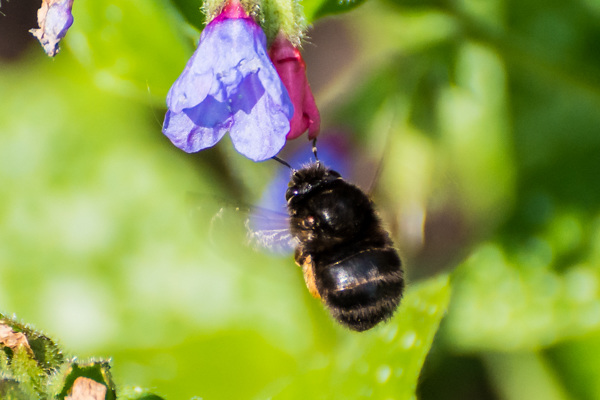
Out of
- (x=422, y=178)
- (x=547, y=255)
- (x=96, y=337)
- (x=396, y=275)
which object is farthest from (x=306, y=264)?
(x=547, y=255)

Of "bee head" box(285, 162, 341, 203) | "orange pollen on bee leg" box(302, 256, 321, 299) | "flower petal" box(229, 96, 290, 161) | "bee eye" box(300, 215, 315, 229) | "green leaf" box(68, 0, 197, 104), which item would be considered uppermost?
"green leaf" box(68, 0, 197, 104)

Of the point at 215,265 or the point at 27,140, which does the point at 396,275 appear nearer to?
the point at 215,265

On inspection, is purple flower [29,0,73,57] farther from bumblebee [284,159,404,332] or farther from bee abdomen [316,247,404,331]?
bee abdomen [316,247,404,331]

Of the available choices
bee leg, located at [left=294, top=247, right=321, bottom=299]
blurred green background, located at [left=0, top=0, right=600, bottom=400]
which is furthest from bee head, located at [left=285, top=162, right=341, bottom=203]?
blurred green background, located at [left=0, top=0, right=600, bottom=400]

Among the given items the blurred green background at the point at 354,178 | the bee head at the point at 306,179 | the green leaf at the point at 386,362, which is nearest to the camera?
the bee head at the point at 306,179

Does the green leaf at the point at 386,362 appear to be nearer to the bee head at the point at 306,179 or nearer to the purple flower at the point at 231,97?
the bee head at the point at 306,179

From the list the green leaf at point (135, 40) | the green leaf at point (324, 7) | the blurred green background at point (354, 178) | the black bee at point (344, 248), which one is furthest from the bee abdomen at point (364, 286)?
the green leaf at point (135, 40)
